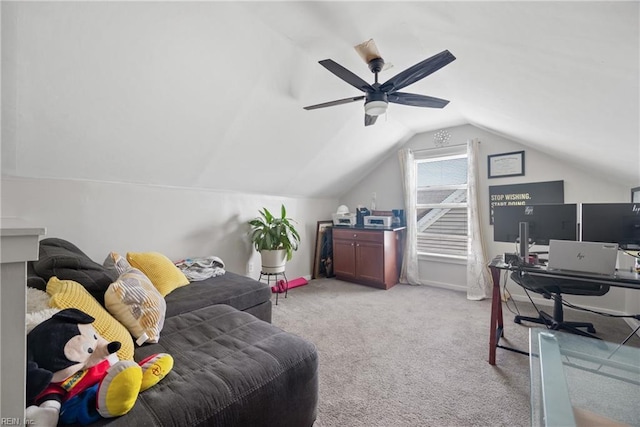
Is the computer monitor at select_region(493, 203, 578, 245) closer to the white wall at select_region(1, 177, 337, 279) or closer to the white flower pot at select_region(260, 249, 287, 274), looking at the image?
the white flower pot at select_region(260, 249, 287, 274)

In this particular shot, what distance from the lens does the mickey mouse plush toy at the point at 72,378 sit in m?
0.81

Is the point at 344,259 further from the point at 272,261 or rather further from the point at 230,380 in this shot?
the point at 230,380

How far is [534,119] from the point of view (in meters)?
2.31

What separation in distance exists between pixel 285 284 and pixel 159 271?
5.97 ft

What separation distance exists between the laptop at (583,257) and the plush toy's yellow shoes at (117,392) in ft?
8.40

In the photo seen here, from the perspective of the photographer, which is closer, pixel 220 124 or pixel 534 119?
pixel 534 119

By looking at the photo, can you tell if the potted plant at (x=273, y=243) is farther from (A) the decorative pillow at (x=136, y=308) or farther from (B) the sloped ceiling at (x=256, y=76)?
(A) the decorative pillow at (x=136, y=308)

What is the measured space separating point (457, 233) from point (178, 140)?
12.9 feet

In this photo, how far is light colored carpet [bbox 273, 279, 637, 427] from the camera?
156 centimetres

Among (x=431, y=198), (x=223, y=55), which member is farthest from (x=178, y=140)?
(x=431, y=198)

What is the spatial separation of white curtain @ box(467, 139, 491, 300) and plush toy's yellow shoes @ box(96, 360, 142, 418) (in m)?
3.78

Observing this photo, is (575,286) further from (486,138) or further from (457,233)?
(486,138)

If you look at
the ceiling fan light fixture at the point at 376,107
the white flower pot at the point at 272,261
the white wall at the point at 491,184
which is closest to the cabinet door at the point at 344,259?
the white wall at the point at 491,184

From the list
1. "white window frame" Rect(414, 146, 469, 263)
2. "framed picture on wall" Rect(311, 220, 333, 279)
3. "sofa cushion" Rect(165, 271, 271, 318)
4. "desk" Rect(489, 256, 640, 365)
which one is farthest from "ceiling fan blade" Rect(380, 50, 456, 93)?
"framed picture on wall" Rect(311, 220, 333, 279)
